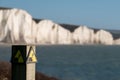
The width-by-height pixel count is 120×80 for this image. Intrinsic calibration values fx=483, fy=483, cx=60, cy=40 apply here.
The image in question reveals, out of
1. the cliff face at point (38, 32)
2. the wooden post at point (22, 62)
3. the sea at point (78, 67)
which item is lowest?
the sea at point (78, 67)

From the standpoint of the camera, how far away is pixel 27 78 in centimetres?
481

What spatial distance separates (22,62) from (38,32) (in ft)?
381

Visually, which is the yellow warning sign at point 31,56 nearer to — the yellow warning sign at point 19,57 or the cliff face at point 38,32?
the yellow warning sign at point 19,57

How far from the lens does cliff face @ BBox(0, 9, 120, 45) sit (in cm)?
10619

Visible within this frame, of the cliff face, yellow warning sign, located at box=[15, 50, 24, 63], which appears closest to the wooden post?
yellow warning sign, located at box=[15, 50, 24, 63]

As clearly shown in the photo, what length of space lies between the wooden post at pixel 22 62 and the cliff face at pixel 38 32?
323 ft

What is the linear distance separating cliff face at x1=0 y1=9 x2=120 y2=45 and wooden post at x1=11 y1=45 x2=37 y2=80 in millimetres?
98554

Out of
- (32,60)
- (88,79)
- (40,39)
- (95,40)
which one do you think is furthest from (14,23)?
(32,60)

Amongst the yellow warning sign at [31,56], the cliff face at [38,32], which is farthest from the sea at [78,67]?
the cliff face at [38,32]

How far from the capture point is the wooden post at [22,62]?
4.79 meters

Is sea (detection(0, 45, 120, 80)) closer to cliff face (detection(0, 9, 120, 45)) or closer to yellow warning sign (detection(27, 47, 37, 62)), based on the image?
yellow warning sign (detection(27, 47, 37, 62))

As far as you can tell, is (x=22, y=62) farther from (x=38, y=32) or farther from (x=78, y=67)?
(x=38, y=32)

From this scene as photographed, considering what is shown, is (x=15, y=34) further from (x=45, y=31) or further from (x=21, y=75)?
(x=21, y=75)

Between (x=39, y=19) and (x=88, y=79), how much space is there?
332 feet
